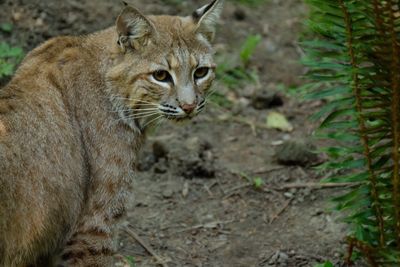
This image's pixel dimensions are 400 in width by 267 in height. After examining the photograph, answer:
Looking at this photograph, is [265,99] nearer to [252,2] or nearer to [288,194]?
[288,194]

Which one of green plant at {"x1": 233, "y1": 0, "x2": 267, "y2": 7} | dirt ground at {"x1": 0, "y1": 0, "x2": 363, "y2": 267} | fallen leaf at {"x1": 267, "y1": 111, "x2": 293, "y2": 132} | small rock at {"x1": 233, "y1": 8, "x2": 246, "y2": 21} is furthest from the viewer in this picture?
green plant at {"x1": 233, "y1": 0, "x2": 267, "y2": 7}

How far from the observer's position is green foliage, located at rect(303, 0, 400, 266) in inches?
192

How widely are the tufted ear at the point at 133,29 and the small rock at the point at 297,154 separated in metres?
2.48

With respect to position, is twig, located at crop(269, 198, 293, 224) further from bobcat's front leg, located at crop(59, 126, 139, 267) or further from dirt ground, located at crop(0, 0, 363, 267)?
bobcat's front leg, located at crop(59, 126, 139, 267)

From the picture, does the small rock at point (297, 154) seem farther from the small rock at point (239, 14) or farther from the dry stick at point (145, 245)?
the small rock at point (239, 14)

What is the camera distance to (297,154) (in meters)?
7.82

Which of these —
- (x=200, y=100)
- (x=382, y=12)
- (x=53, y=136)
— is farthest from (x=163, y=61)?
(x=382, y=12)

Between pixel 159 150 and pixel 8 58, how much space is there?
188cm

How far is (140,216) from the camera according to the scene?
23.7 ft

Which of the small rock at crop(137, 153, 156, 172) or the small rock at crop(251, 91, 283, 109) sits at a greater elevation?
the small rock at crop(137, 153, 156, 172)

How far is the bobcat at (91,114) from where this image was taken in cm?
548

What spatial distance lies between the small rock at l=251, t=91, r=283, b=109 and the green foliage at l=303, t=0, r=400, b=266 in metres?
3.49

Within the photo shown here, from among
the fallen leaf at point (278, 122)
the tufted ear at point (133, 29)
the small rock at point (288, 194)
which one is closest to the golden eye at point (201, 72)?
the tufted ear at point (133, 29)

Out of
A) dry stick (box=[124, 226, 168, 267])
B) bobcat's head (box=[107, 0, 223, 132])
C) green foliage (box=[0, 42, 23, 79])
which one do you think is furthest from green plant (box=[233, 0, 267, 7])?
dry stick (box=[124, 226, 168, 267])
